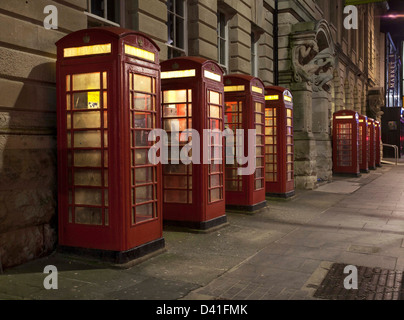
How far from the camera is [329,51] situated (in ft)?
51.6

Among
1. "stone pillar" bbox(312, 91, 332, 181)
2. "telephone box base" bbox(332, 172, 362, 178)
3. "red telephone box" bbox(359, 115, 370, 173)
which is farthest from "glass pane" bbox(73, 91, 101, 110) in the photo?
"red telephone box" bbox(359, 115, 370, 173)

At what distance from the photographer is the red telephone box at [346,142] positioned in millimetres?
20156

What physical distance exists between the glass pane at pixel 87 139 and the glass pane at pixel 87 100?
340mm

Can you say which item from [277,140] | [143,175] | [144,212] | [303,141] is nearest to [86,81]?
[143,175]

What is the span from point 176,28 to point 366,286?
7.01 m

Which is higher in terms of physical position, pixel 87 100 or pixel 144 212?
pixel 87 100

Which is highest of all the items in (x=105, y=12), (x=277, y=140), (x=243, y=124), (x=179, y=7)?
(x=179, y=7)

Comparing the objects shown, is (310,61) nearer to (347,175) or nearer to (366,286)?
(347,175)

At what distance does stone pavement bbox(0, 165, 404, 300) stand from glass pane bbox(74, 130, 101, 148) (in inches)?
58.4

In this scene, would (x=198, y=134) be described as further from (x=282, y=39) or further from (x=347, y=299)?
(x=282, y=39)

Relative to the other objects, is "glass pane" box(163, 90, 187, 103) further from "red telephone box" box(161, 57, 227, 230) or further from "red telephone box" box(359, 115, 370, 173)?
"red telephone box" box(359, 115, 370, 173)

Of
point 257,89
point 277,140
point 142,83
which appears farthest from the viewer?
point 277,140

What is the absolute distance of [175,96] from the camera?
742cm

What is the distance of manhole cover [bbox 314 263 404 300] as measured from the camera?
436 cm
